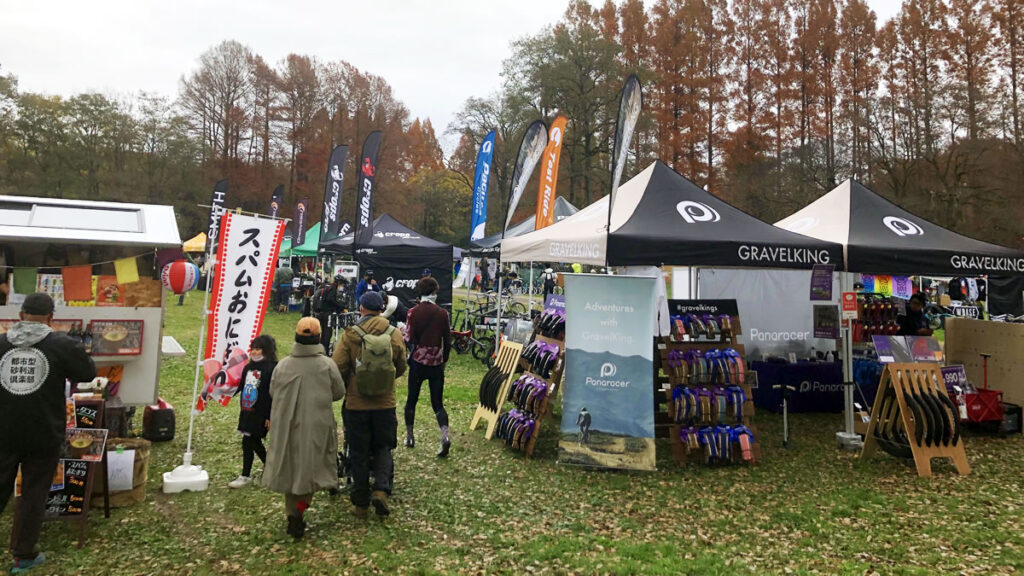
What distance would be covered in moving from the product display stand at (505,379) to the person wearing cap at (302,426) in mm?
2516

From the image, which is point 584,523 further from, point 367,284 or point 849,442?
point 367,284

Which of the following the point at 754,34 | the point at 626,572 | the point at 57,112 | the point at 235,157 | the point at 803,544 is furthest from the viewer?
the point at 235,157

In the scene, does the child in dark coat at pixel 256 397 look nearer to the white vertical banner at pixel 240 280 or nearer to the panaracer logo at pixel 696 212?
the white vertical banner at pixel 240 280

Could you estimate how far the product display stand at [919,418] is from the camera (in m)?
5.30

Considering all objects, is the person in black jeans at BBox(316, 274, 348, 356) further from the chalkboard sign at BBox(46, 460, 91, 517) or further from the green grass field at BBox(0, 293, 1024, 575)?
the chalkboard sign at BBox(46, 460, 91, 517)

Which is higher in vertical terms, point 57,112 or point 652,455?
point 57,112

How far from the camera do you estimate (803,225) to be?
6.95m

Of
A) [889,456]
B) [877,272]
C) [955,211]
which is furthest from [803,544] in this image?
[955,211]

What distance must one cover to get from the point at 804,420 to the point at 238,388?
6.21m

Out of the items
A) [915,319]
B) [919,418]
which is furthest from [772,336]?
[919,418]

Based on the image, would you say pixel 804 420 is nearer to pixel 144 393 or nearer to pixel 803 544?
pixel 803 544

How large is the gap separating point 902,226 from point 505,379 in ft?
14.5

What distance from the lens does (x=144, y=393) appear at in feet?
17.0

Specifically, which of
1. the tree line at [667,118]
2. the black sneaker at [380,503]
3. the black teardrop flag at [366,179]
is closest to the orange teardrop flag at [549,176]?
the black teardrop flag at [366,179]
